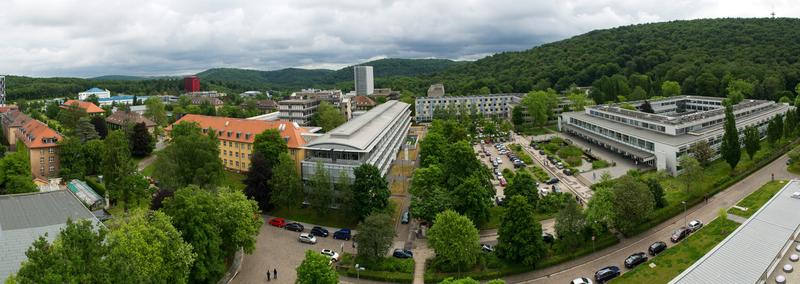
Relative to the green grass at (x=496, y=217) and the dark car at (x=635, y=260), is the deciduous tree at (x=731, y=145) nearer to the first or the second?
the green grass at (x=496, y=217)

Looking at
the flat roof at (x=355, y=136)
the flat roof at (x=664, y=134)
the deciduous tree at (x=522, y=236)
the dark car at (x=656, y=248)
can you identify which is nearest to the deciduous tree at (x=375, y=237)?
the deciduous tree at (x=522, y=236)

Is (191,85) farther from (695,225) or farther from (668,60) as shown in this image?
(695,225)

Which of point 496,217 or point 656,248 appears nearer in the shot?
point 656,248

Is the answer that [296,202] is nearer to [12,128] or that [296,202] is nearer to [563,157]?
[563,157]

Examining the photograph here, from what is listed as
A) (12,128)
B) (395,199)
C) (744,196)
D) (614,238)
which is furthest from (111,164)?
(744,196)

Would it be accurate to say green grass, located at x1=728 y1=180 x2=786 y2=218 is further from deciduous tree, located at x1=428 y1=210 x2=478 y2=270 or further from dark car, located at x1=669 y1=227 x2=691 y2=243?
deciduous tree, located at x1=428 y1=210 x2=478 y2=270

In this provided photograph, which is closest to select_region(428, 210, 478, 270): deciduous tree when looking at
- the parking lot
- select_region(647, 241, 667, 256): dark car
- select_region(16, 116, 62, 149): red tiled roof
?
the parking lot

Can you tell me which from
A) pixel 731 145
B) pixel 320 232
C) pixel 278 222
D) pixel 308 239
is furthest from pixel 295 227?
pixel 731 145
